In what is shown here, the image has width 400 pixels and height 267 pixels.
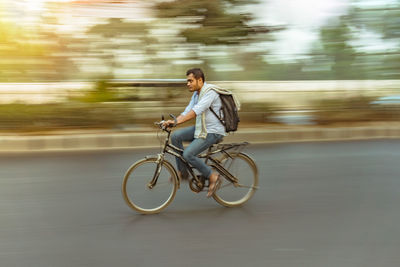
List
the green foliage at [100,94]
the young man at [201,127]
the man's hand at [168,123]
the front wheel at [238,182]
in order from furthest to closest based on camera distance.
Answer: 1. the green foliage at [100,94]
2. the front wheel at [238,182]
3. the young man at [201,127]
4. the man's hand at [168,123]

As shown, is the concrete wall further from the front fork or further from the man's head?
the man's head

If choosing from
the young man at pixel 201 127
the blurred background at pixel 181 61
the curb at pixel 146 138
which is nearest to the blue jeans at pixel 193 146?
the young man at pixel 201 127

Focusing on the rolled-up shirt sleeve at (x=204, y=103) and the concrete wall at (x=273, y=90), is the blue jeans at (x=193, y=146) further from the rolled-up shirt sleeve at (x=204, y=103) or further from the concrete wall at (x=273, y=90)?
the concrete wall at (x=273, y=90)

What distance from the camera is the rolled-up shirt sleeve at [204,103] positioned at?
16.2 ft

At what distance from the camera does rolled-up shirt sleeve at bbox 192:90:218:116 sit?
16.2 feet

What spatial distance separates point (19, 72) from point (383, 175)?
7813mm

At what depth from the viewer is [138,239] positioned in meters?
4.30

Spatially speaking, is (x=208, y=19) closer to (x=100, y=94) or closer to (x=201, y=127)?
(x=100, y=94)

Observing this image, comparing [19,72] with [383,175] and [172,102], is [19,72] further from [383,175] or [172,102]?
[383,175]

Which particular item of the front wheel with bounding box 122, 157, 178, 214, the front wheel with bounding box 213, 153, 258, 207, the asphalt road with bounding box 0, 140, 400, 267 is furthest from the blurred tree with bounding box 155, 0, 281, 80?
the front wheel with bounding box 122, 157, 178, 214

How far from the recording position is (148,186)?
16.4 ft

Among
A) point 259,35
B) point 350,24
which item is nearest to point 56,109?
point 259,35

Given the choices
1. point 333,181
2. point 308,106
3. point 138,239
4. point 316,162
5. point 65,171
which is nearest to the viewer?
point 138,239

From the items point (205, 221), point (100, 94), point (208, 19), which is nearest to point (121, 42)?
point (100, 94)
